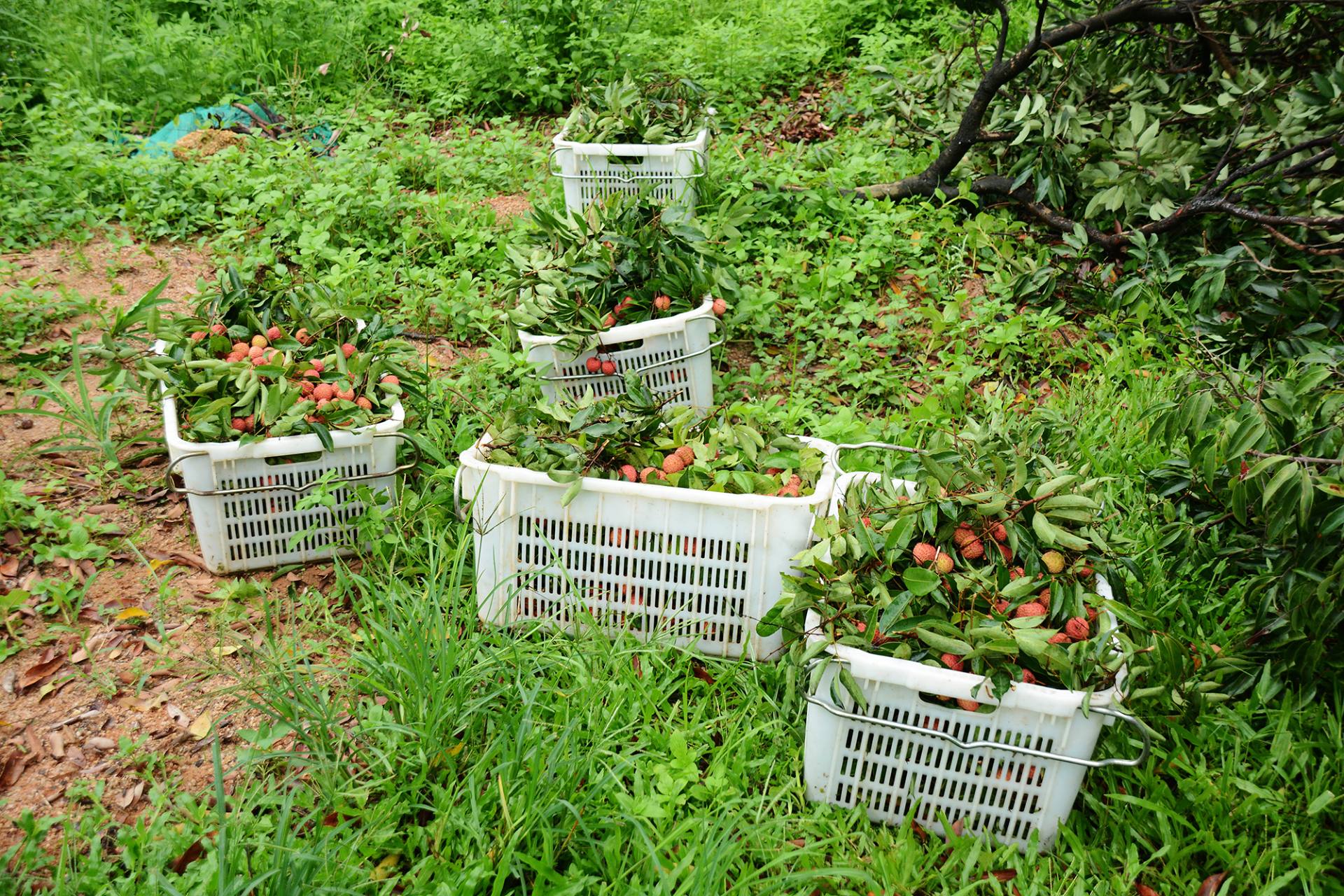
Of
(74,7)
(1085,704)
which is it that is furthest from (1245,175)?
(74,7)

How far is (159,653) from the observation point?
2.43 m

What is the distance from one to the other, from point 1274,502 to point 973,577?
2.17 ft

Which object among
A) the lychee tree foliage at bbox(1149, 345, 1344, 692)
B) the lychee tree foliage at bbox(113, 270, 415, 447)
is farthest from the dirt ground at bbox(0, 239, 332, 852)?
the lychee tree foliage at bbox(1149, 345, 1344, 692)

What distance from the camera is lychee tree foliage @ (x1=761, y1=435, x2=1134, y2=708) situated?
6.15 feet

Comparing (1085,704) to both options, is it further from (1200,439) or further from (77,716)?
(77,716)

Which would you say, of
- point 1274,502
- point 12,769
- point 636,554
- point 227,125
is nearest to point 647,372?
point 636,554

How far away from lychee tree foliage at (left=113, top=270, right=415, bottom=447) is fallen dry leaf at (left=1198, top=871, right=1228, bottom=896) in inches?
86.0

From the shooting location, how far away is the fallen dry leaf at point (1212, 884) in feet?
6.24

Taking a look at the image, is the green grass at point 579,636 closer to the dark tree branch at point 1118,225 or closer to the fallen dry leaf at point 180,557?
the dark tree branch at point 1118,225

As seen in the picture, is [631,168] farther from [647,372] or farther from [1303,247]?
[1303,247]

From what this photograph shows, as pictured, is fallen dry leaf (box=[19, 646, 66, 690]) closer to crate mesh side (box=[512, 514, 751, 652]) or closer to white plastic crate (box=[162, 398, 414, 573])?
white plastic crate (box=[162, 398, 414, 573])

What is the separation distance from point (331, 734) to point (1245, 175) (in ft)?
11.6

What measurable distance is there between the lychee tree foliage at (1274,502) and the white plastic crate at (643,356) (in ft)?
4.36

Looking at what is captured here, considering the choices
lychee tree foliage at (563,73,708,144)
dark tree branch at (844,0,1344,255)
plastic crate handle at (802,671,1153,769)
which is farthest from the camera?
lychee tree foliage at (563,73,708,144)
